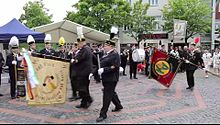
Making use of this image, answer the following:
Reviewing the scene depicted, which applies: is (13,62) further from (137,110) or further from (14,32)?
(137,110)

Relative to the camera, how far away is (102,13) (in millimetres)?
34344

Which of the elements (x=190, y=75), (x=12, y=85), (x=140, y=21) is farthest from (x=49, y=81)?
(x=140, y=21)

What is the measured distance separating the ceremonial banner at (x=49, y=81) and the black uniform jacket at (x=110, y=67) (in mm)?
1290

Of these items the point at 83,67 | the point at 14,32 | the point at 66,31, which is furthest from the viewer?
the point at 66,31

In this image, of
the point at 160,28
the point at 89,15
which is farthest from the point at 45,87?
the point at 160,28

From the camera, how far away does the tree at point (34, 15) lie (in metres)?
44.6

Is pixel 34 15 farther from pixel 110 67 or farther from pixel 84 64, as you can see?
pixel 110 67

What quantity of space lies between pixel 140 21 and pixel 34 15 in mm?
17083

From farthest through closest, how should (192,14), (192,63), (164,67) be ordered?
1. (192,14)
2. (164,67)
3. (192,63)

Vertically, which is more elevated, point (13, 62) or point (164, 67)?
point (13, 62)

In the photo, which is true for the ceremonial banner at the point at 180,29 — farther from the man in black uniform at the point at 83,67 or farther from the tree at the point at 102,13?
the tree at the point at 102,13

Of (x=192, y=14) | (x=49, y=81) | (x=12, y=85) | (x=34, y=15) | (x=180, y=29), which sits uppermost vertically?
(x=34, y=15)

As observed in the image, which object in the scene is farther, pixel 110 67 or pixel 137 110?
pixel 137 110

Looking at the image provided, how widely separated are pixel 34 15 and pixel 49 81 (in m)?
40.2
